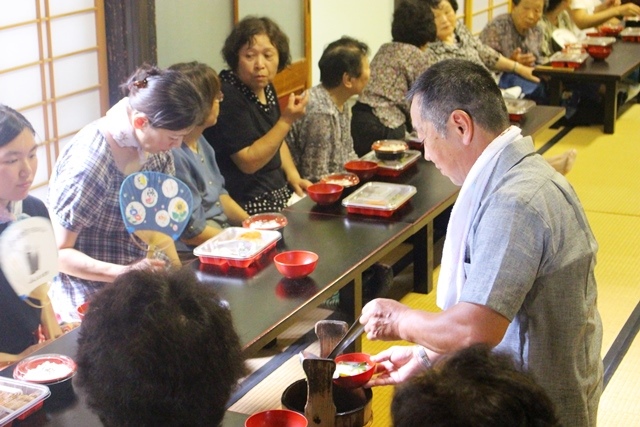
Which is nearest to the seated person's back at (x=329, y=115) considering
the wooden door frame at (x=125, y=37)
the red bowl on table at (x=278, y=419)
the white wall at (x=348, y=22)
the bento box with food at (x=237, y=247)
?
the wooden door frame at (x=125, y=37)

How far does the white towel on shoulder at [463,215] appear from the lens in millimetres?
2117

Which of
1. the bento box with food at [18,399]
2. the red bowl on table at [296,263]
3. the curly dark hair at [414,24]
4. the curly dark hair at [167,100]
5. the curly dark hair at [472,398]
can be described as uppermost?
the curly dark hair at [414,24]

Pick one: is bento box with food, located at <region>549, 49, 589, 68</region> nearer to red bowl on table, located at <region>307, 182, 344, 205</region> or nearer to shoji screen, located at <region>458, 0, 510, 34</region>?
shoji screen, located at <region>458, 0, 510, 34</region>

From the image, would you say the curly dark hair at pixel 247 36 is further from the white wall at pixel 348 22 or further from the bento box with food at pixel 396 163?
the white wall at pixel 348 22

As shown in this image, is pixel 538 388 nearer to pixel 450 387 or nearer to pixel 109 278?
pixel 450 387

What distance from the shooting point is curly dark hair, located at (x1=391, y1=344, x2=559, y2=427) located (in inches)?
42.1

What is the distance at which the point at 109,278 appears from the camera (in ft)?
9.99

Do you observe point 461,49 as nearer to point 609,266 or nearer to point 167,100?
point 609,266

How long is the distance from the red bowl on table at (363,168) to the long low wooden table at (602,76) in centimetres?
313

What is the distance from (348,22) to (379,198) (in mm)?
3802

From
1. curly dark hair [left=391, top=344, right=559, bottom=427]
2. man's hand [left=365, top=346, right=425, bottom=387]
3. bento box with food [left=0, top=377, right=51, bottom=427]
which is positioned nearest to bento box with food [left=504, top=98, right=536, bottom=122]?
man's hand [left=365, top=346, right=425, bottom=387]

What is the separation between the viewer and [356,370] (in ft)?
7.77

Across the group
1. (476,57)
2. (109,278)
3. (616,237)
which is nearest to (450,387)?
(109,278)

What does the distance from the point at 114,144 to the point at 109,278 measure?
0.45 metres
